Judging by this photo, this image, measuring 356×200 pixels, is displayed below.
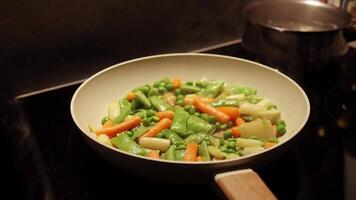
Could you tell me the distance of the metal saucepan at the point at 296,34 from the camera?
112cm

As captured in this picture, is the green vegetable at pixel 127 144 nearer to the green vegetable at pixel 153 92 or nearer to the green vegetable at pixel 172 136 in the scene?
the green vegetable at pixel 172 136

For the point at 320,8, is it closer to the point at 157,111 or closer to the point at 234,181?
the point at 157,111

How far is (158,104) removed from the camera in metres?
1.09

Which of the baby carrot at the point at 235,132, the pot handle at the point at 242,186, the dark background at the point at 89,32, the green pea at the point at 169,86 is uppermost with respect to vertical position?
the dark background at the point at 89,32

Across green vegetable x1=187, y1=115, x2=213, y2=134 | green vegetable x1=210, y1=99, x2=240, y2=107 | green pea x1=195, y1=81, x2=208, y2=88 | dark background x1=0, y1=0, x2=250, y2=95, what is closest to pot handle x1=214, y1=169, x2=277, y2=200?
green vegetable x1=187, y1=115, x2=213, y2=134

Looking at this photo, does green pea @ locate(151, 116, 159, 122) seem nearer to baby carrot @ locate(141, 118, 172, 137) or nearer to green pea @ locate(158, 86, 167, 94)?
baby carrot @ locate(141, 118, 172, 137)

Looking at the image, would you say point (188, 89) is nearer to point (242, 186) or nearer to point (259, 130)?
point (259, 130)

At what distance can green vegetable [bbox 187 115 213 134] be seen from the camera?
0.98 metres

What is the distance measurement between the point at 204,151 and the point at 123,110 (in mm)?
267

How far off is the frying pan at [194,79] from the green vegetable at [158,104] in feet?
0.31

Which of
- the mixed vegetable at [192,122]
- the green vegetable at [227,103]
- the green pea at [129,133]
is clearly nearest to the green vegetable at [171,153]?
the mixed vegetable at [192,122]

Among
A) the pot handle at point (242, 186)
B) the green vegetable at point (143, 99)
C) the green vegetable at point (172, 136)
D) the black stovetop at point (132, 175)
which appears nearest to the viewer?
the pot handle at point (242, 186)

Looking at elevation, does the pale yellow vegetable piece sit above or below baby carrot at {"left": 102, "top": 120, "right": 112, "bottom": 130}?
above

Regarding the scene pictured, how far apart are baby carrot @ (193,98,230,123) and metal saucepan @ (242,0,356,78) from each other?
26 cm
